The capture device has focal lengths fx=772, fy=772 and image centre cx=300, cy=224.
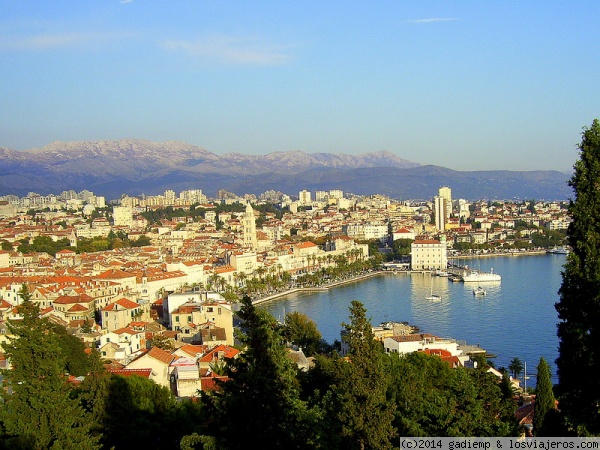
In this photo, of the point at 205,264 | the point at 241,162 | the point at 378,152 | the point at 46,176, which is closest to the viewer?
the point at 205,264

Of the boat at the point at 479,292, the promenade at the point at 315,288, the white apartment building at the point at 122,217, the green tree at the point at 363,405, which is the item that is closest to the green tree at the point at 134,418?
the green tree at the point at 363,405

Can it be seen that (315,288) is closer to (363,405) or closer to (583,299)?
(363,405)

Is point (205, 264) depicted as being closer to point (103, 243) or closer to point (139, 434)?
point (103, 243)

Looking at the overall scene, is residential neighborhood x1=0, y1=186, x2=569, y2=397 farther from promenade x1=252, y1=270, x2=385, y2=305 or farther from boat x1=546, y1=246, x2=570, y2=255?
boat x1=546, y1=246, x2=570, y2=255

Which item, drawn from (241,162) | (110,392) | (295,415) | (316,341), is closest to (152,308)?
(316,341)

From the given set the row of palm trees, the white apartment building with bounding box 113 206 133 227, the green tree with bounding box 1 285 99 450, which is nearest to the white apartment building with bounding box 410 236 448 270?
the row of palm trees

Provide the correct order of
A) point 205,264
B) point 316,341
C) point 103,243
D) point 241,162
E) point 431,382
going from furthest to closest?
point 241,162
point 103,243
point 205,264
point 316,341
point 431,382

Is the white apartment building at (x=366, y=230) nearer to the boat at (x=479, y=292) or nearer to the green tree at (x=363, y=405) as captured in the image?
the boat at (x=479, y=292)

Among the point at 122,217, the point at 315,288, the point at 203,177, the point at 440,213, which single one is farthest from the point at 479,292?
the point at 203,177
